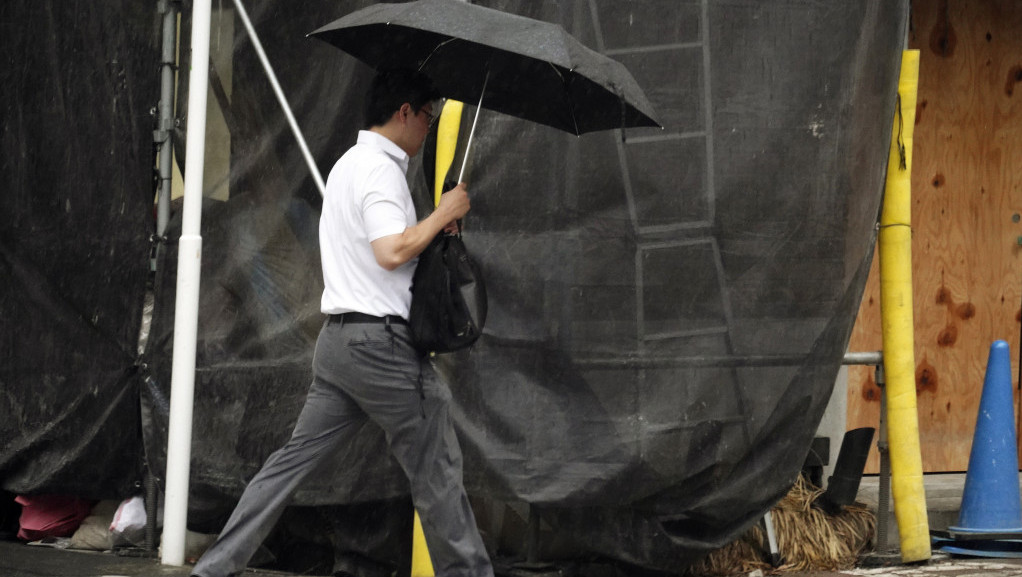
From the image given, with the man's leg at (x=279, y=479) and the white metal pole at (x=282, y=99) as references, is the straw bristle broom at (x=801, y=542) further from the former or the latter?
the white metal pole at (x=282, y=99)

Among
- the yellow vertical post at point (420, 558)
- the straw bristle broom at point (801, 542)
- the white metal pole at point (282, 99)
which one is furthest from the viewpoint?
the straw bristle broom at point (801, 542)

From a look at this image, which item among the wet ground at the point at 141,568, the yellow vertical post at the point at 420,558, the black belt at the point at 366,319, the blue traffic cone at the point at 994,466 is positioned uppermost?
the black belt at the point at 366,319

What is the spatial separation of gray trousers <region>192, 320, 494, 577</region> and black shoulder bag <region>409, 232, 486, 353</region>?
0.08 metres

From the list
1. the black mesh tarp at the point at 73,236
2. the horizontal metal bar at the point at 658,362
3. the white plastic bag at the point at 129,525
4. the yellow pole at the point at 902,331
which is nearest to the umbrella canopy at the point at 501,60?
the horizontal metal bar at the point at 658,362

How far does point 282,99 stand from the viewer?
18.2ft

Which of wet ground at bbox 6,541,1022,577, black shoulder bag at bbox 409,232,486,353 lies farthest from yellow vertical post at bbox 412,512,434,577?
black shoulder bag at bbox 409,232,486,353

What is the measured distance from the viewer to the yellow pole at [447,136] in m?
5.32

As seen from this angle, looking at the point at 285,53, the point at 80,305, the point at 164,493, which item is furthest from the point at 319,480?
the point at 285,53

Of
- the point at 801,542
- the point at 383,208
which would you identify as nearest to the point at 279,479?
the point at 383,208

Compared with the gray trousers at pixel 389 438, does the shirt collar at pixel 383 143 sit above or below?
above

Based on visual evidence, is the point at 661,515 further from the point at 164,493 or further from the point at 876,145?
the point at 164,493

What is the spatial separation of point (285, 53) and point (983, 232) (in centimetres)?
451

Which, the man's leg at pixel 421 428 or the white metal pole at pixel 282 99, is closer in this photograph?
the man's leg at pixel 421 428

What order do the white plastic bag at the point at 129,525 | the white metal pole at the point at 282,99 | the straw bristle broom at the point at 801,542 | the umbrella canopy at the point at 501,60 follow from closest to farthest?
the umbrella canopy at the point at 501,60
the white metal pole at the point at 282,99
the straw bristle broom at the point at 801,542
the white plastic bag at the point at 129,525
